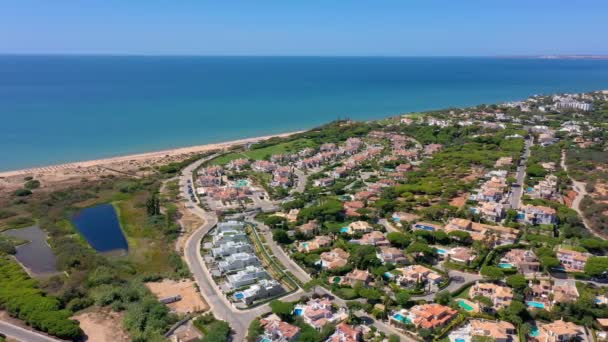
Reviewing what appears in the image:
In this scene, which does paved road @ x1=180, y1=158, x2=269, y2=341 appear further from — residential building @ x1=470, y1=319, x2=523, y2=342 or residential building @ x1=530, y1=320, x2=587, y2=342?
residential building @ x1=530, y1=320, x2=587, y2=342

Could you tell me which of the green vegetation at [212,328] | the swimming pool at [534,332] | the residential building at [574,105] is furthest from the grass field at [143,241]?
the residential building at [574,105]

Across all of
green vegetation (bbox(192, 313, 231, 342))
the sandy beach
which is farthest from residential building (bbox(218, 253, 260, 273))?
the sandy beach

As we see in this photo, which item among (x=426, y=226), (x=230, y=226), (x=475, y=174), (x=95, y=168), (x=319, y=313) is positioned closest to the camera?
(x=319, y=313)

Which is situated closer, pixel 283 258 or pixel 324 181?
pixel 283 258

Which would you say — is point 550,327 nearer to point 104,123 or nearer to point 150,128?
point 150,128

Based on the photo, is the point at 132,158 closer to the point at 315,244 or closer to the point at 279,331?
the point at 315,244

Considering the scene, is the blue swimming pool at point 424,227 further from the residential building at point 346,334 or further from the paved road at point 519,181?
the residential building at point 346,334

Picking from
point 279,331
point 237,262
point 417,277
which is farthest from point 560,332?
point 237,262
